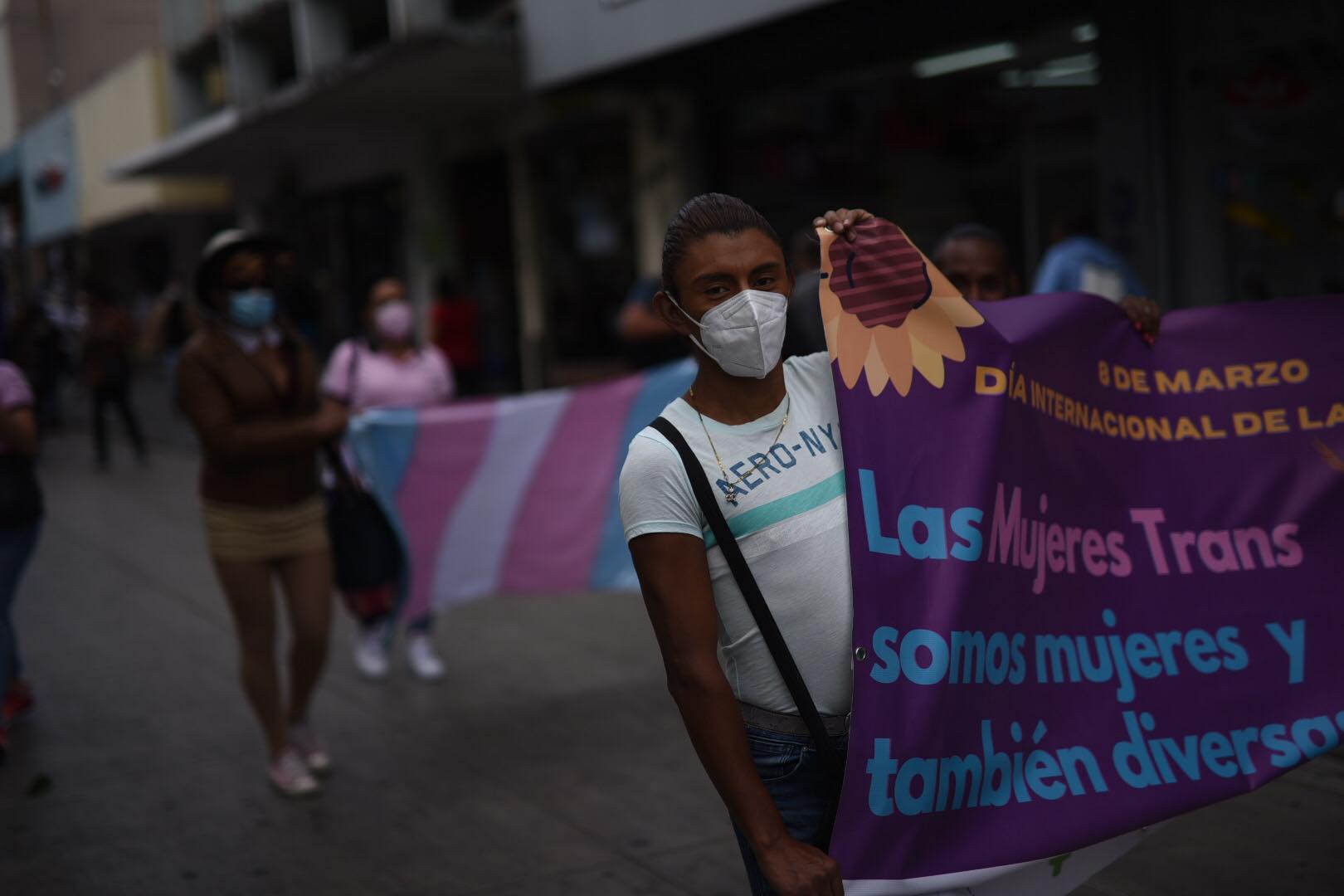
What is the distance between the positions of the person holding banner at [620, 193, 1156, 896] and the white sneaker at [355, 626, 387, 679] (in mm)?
→ 4451

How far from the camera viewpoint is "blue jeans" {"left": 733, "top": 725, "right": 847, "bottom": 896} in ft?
7.64

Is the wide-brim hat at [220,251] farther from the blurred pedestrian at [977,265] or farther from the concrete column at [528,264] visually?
the concrete column at [528,264]

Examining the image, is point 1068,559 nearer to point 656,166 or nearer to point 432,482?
point 432,482

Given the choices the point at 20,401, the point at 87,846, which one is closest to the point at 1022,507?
the point at 87,846

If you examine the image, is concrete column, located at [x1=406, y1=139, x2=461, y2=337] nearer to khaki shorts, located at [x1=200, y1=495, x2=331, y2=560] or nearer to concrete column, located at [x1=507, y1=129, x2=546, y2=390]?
concrete column, located at [x1=507, y1=129, x2=546, y2=390]

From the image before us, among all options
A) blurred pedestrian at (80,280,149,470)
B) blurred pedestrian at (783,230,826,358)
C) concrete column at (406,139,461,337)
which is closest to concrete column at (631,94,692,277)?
concrete column at (406,139,461,337)

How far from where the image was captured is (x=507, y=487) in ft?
20.5

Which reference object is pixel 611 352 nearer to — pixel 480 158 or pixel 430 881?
pixel 480 158

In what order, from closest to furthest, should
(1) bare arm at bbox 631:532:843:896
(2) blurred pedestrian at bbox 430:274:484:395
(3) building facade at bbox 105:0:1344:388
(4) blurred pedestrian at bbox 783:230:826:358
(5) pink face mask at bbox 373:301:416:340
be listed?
(1) bare arm at bbox 631:532:843:896
(4) blurred pedestrian at bbox 783:230:826:358
(5) pink face mask at bbox 373:301:416:340
(3) building facade at bbox 105:0:1344:388
(2) blurred pedestrian at bbox 430:274:484:395

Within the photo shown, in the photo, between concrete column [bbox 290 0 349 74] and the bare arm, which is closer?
the bare arm

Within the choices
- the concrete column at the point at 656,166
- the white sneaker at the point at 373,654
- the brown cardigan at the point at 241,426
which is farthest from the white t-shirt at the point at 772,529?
the concrete column at the point at 656,166

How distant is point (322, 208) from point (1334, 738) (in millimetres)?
21658

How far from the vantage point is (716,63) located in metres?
12.7

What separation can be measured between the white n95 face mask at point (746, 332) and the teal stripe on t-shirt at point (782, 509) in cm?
21
